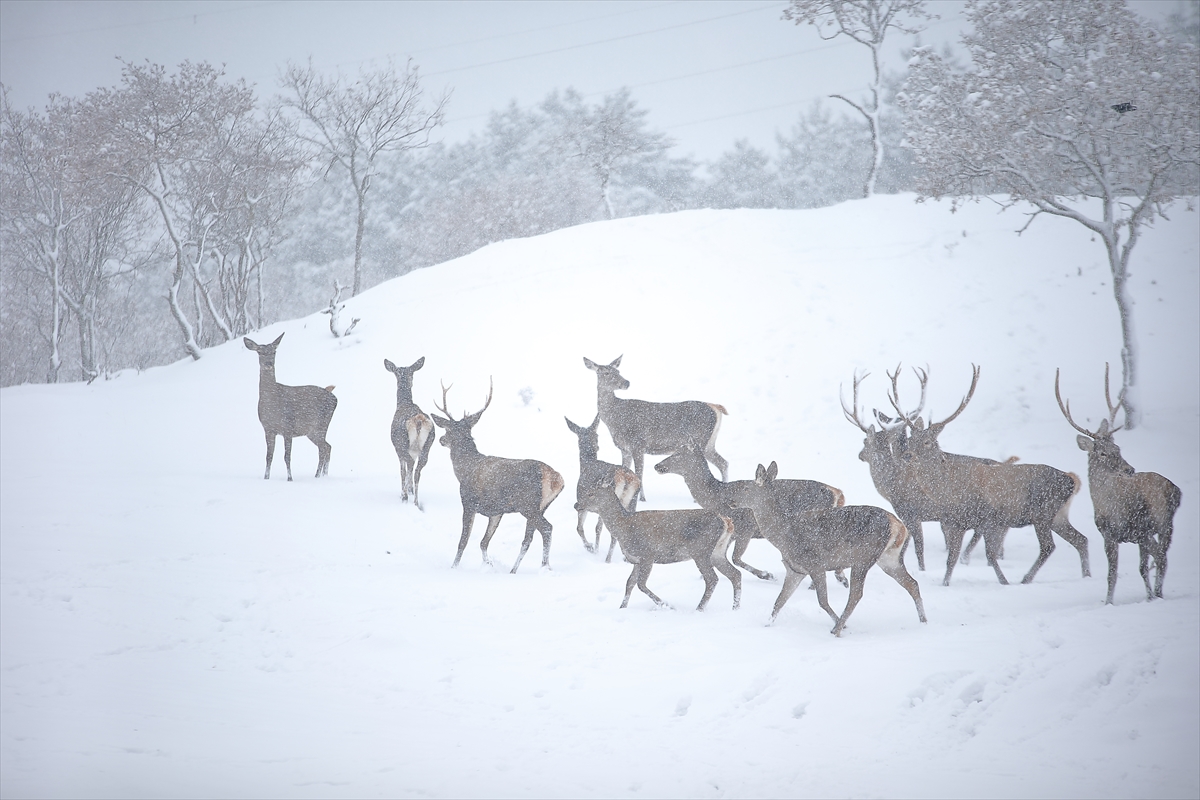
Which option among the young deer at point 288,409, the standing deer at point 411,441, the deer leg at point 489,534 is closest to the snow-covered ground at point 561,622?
the deer leg at point 489,534

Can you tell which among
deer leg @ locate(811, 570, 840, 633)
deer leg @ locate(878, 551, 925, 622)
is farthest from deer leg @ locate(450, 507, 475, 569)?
deer leg @ locate(878, 551, 925, 622)

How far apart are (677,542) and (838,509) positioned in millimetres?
1226

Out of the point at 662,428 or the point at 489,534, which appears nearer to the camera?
the point at 489,534

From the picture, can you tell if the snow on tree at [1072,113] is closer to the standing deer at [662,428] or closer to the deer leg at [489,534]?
the standing deer at [662,428]

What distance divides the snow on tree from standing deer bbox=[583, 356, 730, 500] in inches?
264

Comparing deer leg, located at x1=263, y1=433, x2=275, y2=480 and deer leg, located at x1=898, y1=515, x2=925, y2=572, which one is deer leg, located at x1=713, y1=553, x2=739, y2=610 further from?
deer leg, located at x1=263, y1=433, x2=275, y2=480

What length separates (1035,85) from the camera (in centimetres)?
1336

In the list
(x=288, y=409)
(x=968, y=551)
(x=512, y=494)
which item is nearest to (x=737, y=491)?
(x=512, y=494)

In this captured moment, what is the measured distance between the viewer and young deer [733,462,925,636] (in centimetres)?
568

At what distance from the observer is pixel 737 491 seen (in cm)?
702

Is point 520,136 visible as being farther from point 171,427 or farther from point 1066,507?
point 1066,507

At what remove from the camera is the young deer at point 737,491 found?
23.2 ft

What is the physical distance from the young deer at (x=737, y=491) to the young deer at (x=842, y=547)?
2.77 ft

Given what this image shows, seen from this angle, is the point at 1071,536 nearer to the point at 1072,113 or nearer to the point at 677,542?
the point at 677,542
